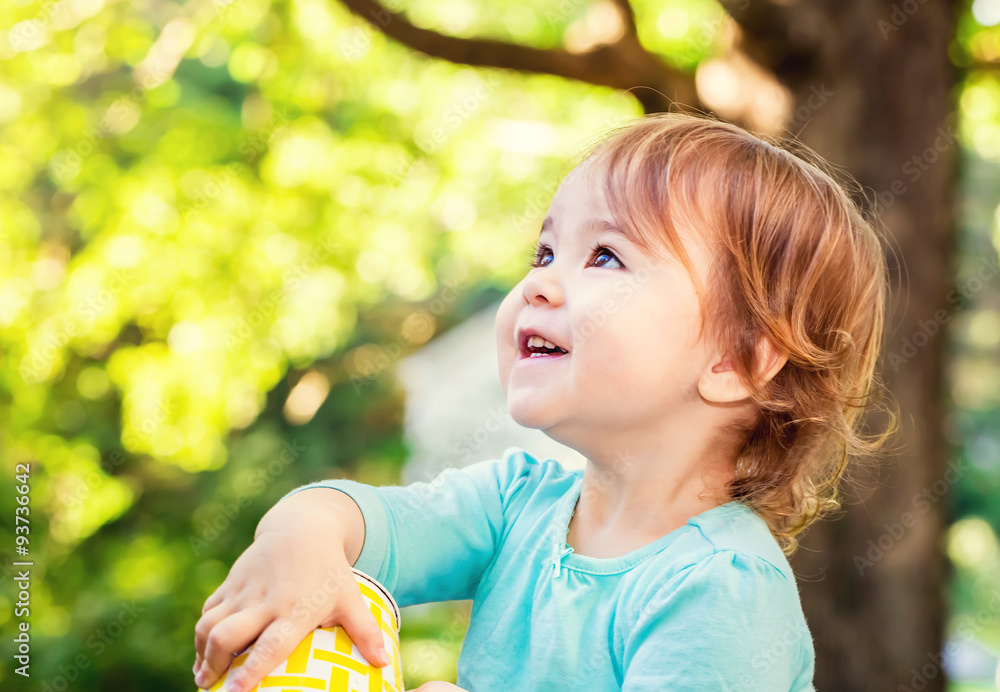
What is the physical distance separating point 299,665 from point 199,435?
3.09 metres

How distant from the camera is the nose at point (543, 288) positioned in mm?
1127

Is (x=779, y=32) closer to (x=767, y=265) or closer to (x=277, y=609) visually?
(x=767, y=265)

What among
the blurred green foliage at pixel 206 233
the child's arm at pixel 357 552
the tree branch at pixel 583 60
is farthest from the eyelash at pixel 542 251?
the blurred green foliage at pixel 206 233

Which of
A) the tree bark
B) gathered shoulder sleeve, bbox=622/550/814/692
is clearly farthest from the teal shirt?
the tree bark

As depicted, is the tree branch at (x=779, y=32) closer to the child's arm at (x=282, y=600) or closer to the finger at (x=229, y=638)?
the child's arm at (x=282, y=600)

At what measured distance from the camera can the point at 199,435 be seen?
146 inches

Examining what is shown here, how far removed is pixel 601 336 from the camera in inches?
43.0

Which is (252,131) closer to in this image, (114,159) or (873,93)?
(114,159)

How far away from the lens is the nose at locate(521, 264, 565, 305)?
1.13m

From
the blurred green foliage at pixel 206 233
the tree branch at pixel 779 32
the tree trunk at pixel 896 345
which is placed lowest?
the blurred green foliage at pixel 206 233

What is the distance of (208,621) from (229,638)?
0.06 metres

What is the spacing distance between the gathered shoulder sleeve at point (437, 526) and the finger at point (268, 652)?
0.25 meters

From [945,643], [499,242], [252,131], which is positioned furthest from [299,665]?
[499,242]

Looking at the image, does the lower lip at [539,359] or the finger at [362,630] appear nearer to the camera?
the finger at [362,630]
